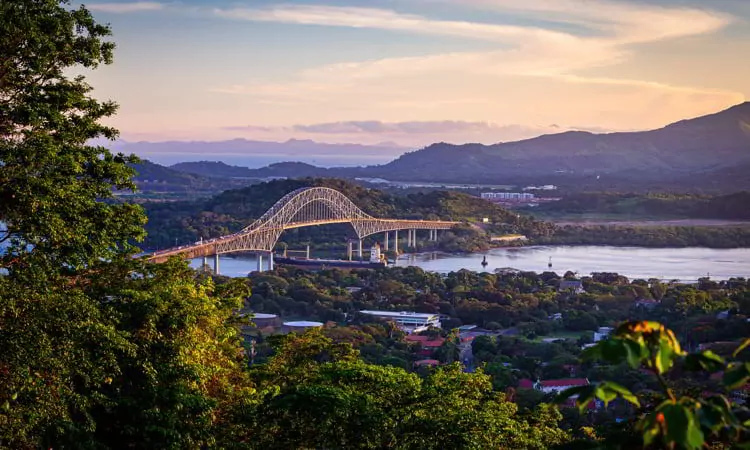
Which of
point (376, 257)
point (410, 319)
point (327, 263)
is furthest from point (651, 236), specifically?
point (410, 319)

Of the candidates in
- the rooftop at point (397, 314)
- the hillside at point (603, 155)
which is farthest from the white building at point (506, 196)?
the rooftop at point (397, 314)

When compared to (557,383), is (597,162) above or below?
above

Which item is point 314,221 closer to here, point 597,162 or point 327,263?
point 327,263

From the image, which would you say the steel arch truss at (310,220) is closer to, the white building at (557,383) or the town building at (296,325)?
the town building at (296,325)

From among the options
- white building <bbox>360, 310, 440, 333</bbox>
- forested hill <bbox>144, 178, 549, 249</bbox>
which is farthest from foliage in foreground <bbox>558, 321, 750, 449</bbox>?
forested hill <bbox>144, 178, 549, 249</bbox>

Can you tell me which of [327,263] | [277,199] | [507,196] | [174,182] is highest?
[174,182]

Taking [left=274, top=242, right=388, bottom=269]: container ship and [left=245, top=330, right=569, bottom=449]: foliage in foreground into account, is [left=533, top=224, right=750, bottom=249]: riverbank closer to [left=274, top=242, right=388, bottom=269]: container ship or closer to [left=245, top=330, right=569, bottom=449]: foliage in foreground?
[left=274, top=242, right=388, bottom=269]: container ship

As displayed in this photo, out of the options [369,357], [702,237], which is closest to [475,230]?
[702,237]
